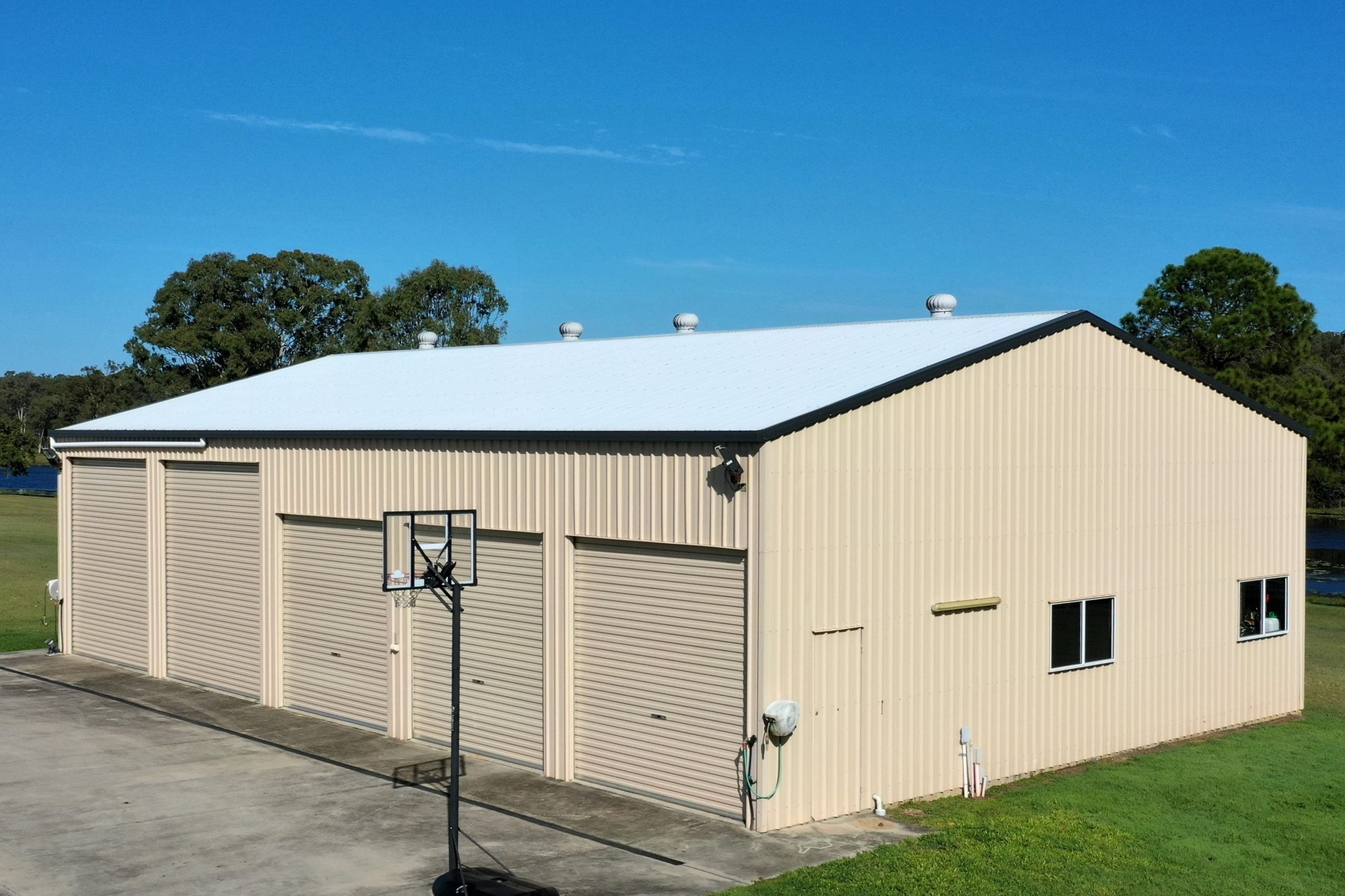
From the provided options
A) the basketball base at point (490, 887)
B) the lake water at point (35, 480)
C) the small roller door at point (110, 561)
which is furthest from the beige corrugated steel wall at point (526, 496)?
the lake water at point (35, 480)

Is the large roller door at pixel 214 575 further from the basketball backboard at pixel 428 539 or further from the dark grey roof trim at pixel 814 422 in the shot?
the basketball backboard at pixel 428 539

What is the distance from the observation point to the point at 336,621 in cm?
1878

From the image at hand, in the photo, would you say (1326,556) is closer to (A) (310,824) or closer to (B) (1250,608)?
(B) (1250,608)

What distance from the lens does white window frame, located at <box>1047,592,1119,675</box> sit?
52.8 feet

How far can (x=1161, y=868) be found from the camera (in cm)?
1203

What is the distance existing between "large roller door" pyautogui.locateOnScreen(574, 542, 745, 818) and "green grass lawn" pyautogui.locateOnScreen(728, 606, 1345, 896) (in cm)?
213

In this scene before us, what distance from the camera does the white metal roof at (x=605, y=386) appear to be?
49.1 feet

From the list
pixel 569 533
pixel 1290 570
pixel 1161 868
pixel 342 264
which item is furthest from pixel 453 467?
pixel 342 264

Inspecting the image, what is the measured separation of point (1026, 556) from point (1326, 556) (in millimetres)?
47677

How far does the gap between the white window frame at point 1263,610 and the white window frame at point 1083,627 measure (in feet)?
10.5

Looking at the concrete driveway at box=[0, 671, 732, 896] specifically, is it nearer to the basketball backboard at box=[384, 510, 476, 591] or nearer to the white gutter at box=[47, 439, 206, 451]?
the basketball backboard at box=[384, 510, 476, 591]

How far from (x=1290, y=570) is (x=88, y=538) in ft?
66.6

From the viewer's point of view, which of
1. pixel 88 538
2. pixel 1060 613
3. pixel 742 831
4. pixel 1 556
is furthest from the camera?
pixel 1 556

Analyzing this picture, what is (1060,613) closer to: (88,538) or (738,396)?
(738,396)
